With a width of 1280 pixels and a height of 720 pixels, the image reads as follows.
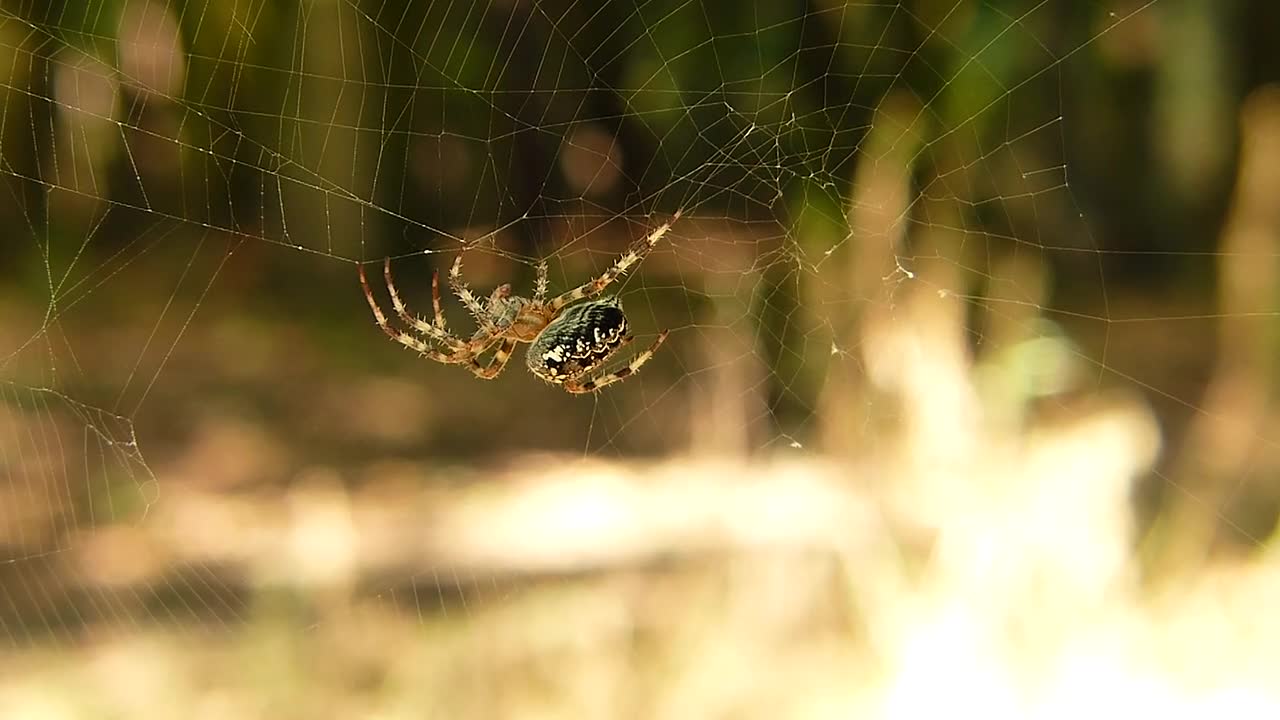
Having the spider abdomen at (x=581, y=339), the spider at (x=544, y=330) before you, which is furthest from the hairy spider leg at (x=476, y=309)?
the spider abdomen at (x=581, y=339)

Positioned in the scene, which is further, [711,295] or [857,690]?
[711,295]

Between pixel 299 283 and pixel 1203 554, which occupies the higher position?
pixel 299 283

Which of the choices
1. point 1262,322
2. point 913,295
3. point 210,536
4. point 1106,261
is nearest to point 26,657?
point 210,536

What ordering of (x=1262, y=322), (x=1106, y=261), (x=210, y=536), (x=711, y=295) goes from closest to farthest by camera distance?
1. (x=711, y=295)
2. (x=1262, y=322)
3. (x=210, y=536)
4. (x=1106, y=261)

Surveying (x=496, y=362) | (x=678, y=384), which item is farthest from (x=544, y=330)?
(x=678, y=384)

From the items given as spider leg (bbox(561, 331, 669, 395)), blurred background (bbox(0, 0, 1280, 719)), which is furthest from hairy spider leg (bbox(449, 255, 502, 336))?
blurred background (bbox(0, 0, 1280, 719))

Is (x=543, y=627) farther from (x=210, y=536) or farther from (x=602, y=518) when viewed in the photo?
(x=210, y=536)

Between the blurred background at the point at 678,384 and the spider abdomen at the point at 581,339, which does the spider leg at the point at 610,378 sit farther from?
the blurred background at the point at 678,384
